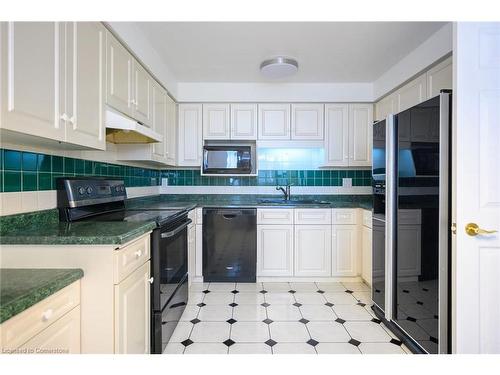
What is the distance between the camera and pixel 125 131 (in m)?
1.87

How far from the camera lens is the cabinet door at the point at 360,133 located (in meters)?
3.02

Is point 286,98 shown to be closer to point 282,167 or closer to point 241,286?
point 282,167

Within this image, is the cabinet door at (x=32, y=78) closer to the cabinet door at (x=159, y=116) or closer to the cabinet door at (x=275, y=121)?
the cabinet door at (x=159, y=116)

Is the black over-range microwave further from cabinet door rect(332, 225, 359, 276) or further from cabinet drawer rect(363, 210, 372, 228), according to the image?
cabinet drawer rect(363, 210, 372, 228)

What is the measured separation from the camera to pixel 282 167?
131 inches

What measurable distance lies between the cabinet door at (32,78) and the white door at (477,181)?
1864mm

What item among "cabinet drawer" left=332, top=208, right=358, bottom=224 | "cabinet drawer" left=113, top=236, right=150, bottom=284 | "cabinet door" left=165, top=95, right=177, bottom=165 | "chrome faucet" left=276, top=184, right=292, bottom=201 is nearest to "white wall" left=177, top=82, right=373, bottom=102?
"cabinet door" left=165, top=95, right=177, bottom=165

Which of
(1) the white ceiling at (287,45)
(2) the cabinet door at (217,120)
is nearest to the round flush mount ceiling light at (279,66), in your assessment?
(1) the white ceiling at (287,45)

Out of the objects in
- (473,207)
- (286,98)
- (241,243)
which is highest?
(286,98)

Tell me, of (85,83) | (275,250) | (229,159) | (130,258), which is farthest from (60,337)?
(229,159)

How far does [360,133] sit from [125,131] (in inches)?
101

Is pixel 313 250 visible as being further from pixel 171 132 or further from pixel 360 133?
pixel 171 132
